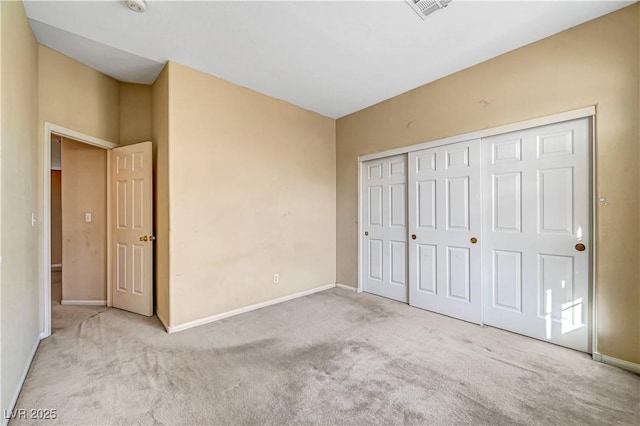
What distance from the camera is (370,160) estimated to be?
4.07 m

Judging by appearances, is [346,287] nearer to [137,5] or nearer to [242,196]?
[242,196]

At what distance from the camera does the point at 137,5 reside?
2039 millimetres

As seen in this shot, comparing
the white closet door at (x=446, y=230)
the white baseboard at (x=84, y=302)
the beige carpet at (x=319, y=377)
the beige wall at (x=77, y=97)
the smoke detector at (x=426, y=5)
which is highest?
the smoke detector at (x=426, y=5)

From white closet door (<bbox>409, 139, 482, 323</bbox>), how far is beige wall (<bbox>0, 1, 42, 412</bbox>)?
11.9 ft

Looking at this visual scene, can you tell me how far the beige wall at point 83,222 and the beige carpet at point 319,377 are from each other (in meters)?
0.90

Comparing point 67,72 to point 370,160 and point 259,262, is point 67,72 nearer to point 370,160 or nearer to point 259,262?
point 259,262

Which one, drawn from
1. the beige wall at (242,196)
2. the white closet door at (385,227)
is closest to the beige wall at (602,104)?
the white closet door at (385,227)

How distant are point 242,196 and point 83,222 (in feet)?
7.25

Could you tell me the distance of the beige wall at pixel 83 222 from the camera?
3549 mm

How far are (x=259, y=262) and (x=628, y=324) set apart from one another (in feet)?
11.5

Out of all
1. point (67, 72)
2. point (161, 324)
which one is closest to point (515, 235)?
point (161, 324)

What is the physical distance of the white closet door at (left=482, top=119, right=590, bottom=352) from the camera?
237 cm

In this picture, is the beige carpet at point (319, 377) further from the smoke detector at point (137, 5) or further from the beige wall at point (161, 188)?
the smoke detector at point (137, 5)

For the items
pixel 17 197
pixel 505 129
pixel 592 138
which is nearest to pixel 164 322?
pixel 17 197
